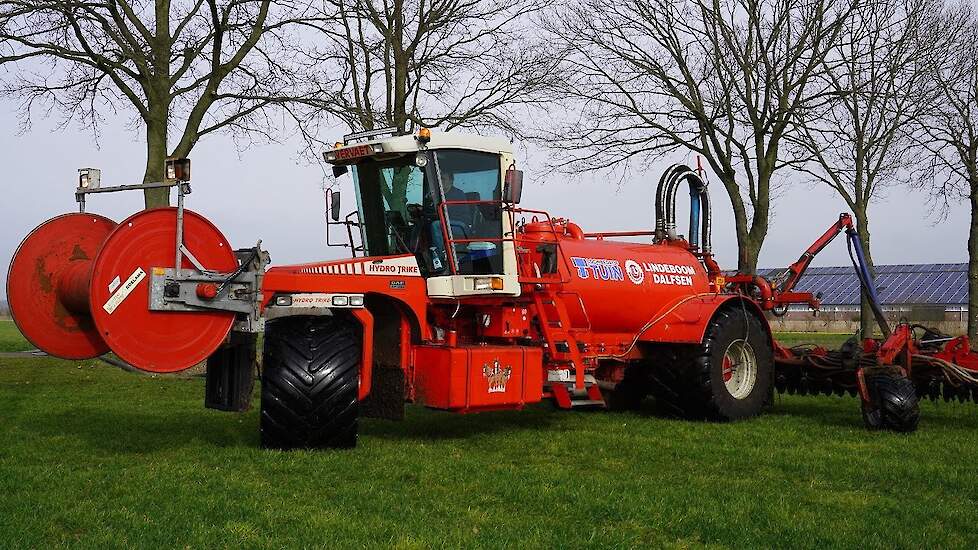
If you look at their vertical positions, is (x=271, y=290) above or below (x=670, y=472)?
above

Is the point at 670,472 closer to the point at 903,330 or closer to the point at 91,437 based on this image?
the point at 903,330

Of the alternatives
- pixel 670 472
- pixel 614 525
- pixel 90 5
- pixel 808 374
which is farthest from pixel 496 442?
pixel 90 5

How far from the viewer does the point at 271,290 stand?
8352 millimetres

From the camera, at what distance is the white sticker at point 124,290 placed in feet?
23.7

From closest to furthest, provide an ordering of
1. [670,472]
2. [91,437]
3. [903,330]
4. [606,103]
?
[670,472]
[91,437]
[903,330]
[606,103]

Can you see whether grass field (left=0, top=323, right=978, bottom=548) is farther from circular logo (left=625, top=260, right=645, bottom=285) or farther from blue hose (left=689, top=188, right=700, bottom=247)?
blue hose (left=689, top=188, right=700, bottom=247)

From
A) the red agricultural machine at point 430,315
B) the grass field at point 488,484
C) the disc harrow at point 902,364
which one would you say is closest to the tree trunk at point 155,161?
the grass field at point 488,484

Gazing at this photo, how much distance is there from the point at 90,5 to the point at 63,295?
30.7ft

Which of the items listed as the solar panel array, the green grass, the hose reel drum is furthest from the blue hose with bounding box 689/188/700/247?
the solar panel array

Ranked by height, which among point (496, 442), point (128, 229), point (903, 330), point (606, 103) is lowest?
point (496, 442)

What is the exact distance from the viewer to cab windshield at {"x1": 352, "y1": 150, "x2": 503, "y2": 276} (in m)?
9.28

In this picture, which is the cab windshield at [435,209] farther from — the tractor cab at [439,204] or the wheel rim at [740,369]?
the wheel rim at [740,369]

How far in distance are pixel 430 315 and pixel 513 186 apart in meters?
1.61

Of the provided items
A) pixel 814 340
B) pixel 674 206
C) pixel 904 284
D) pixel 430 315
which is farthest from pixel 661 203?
pixel 904 284
